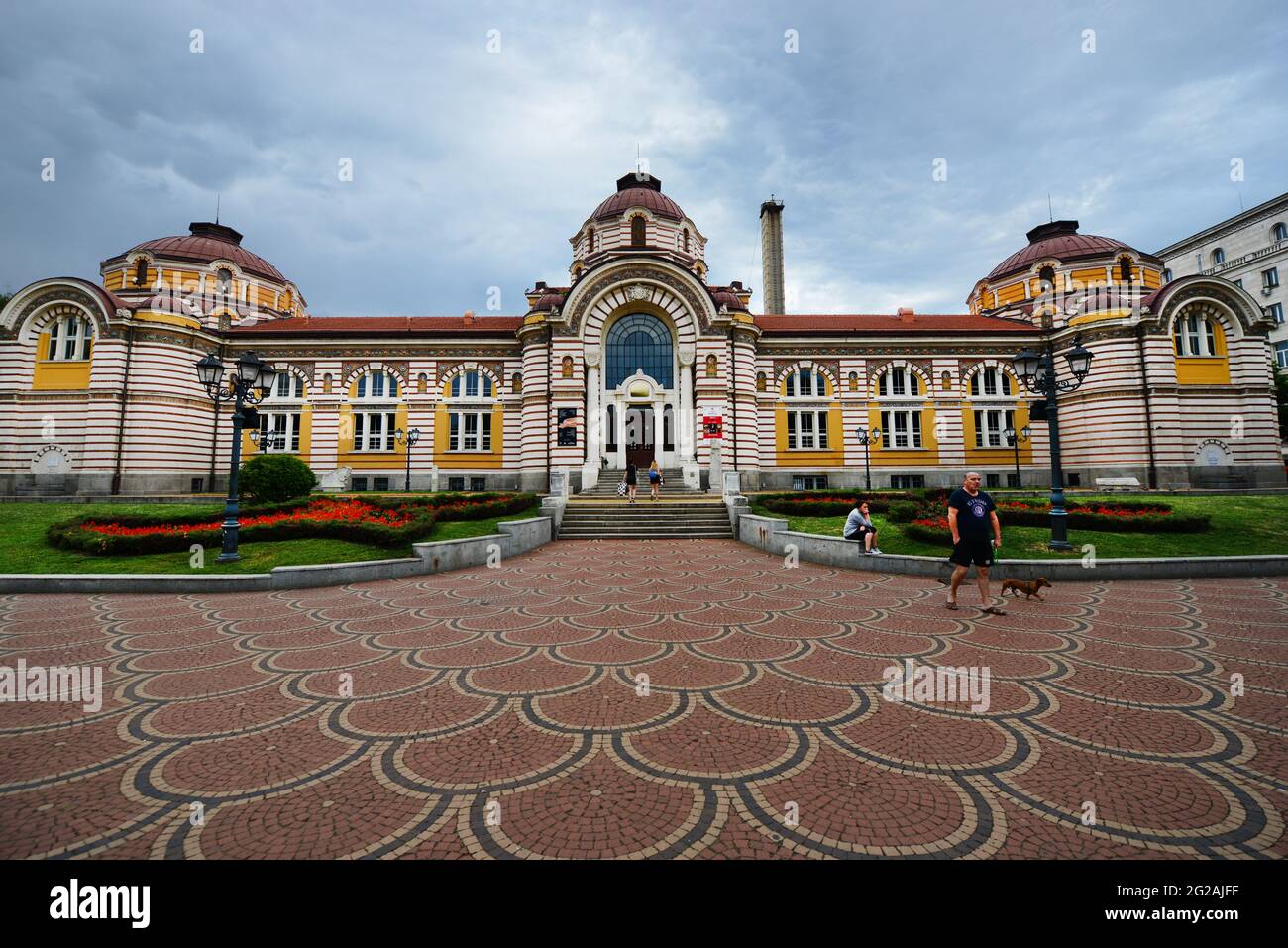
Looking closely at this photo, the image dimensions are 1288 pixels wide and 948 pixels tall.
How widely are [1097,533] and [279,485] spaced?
24651 mm

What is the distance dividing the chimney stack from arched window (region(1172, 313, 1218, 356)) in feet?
89.5

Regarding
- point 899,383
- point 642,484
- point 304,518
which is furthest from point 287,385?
point 899,383

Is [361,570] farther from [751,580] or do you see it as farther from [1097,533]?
[1097,533]

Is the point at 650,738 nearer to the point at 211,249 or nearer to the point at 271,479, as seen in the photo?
the point at 271,479

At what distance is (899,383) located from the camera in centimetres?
3041

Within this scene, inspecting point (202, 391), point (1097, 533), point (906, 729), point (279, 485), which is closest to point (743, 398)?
point (1097, 533)

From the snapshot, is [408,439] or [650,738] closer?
[650,738]

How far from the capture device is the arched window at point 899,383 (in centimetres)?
3030

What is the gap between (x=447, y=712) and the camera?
4164 mm

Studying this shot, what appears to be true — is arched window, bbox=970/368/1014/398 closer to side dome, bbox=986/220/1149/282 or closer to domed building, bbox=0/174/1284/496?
domed building, bbox=0/174/1284/496

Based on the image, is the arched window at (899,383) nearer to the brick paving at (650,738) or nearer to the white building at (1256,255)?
the brick paving at (650,738)

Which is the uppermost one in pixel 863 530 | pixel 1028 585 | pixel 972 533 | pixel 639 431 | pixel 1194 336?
pixel 1194 336

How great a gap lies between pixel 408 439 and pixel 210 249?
22378 millimetres

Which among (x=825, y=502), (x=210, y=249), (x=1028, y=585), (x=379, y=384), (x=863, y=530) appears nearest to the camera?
(x=1028, y=585)
